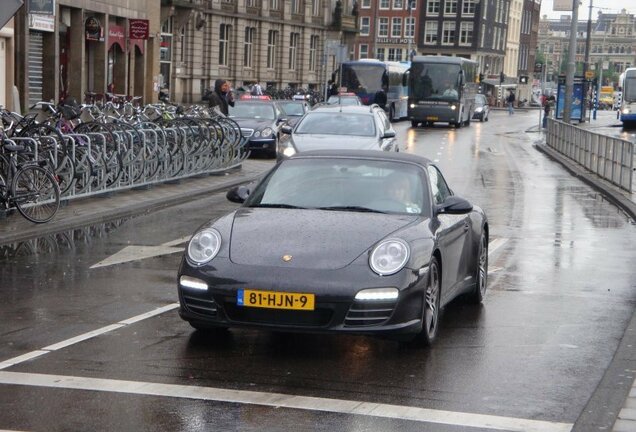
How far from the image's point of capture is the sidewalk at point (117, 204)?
14.5m

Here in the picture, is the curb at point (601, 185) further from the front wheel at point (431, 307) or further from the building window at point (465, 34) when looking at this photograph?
the building window at point (465, 34)

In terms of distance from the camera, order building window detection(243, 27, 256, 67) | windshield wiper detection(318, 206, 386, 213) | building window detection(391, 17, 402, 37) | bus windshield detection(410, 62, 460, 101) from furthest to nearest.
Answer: building window detection(391, 17, 402, 37) < building window detection(243, 27, 256, 67) < bus windshield detection(410, 62, 460, 101) < windshield wiper detection(318, 206, 386, 213)

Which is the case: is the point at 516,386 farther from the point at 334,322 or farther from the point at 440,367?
the point at 334,322

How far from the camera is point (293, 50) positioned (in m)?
79.2

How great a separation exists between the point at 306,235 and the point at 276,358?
0.88 meters

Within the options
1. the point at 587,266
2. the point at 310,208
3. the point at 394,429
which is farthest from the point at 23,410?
the point at 587,266

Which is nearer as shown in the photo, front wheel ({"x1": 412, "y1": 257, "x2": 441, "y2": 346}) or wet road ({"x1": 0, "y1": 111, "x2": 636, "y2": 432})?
wet road ({"x1": 0, "y1": 111, "x2": 636, "y2": 432})

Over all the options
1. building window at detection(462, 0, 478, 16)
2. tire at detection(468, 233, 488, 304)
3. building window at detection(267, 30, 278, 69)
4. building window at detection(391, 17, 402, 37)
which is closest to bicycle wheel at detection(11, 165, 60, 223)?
tire at detection(468, 233, 488, 304)

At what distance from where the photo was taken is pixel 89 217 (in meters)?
15.9

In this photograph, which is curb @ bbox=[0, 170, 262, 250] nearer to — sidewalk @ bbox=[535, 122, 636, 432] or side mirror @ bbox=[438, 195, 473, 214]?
side mirror @ bbox=[438, 195, 473, 214]

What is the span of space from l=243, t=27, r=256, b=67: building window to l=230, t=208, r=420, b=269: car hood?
210ft

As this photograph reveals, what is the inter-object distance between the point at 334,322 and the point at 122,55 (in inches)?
1587

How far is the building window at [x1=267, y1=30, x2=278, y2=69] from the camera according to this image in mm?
75375

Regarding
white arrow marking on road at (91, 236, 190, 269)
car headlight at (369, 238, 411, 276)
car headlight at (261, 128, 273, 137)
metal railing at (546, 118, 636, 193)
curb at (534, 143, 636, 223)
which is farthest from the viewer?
car headlight at (261, 128, 273, 137)
